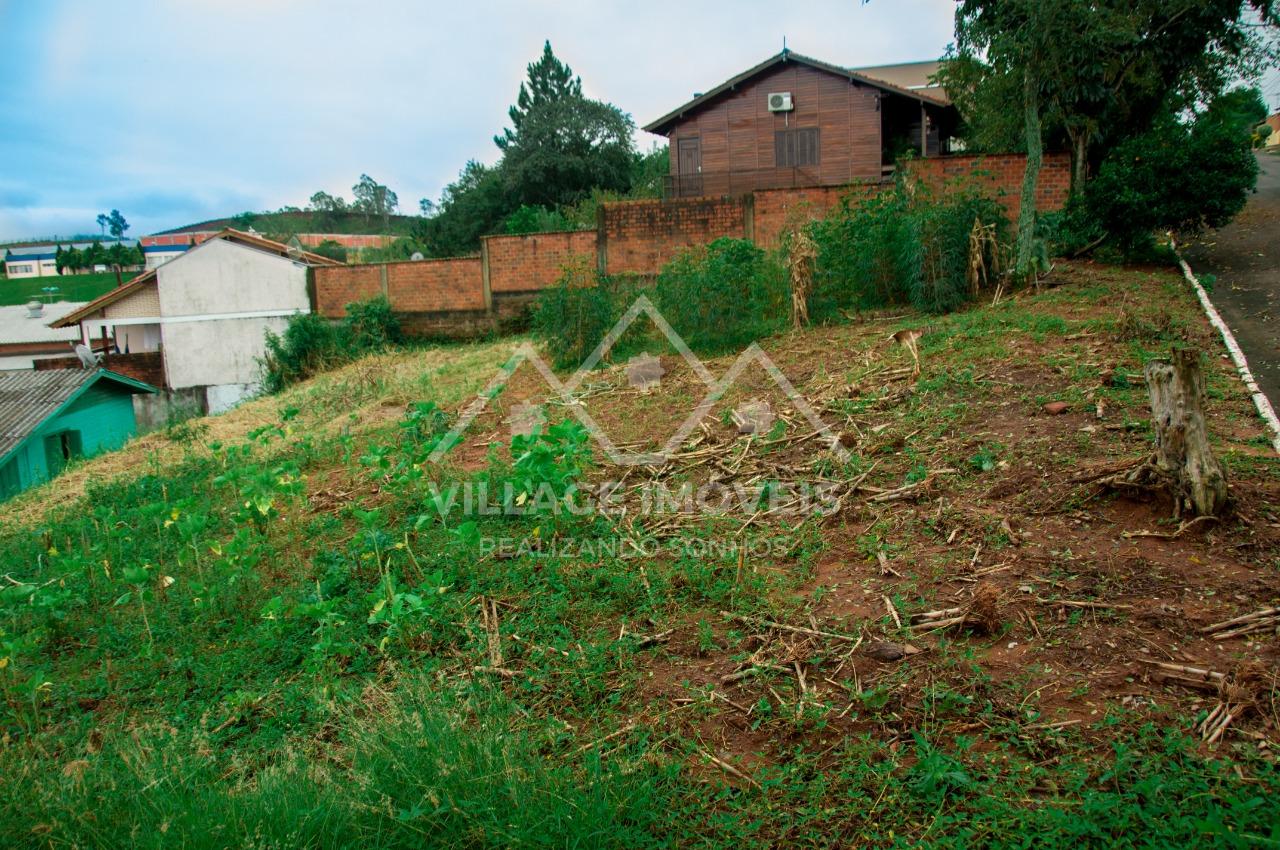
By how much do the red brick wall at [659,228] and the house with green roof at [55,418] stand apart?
9659 mm

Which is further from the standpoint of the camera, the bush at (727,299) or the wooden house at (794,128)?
the wooden house at (794,128)

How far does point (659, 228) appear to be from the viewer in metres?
16.0

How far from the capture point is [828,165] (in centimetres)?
2247

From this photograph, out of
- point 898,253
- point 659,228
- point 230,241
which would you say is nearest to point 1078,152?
point 898,253

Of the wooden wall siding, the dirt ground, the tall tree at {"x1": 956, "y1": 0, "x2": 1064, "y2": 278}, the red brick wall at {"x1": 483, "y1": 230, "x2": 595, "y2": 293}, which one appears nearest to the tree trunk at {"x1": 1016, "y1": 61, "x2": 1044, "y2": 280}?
the tall tree at {"x1": 956, "y1": 0, "x2": 1064, "y2": 278}

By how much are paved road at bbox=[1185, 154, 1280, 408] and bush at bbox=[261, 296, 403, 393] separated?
48.0 ft

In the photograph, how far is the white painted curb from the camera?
528 centimetres

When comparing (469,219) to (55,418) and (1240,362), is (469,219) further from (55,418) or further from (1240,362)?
(1240,362)

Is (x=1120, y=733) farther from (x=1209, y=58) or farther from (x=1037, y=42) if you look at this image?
(x=1209, y=58)

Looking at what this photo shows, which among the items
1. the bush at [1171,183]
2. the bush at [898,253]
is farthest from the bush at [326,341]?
the bush at [1171,183]

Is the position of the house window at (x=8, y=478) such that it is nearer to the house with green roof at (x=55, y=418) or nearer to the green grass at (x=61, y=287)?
the house with green roof at (x=55, y=418)

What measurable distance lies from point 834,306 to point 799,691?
22.5ft

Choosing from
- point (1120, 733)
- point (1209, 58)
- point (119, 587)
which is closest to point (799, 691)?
point (1120, 733)

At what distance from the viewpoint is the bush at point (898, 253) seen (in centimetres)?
921
